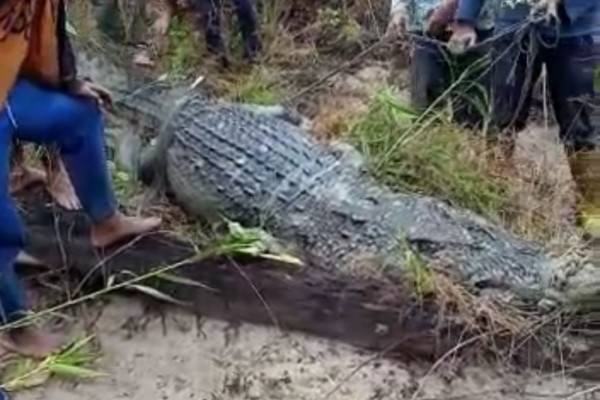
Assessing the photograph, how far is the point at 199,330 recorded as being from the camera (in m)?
3.86

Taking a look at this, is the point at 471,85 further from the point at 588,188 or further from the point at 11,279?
the point at 11,279

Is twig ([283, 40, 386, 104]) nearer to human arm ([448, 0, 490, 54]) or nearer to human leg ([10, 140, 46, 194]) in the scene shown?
human arm ([448, 0, 490, 54])

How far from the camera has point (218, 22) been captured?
5344 mm

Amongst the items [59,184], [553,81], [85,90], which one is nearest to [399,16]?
[553,81]

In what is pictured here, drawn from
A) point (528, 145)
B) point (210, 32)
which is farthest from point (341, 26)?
point (528, 145)

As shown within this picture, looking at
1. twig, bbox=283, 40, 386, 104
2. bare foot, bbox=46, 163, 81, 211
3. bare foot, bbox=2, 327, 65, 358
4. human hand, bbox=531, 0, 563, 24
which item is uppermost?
human hand, bbox=531, 0, 563, 24

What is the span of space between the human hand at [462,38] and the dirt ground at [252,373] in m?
1.17

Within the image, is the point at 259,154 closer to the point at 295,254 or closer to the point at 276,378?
the point at 295,254

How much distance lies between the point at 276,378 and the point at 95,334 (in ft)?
1.74

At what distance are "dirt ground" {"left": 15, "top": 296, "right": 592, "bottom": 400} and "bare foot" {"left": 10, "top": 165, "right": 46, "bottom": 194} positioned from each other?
0.52m

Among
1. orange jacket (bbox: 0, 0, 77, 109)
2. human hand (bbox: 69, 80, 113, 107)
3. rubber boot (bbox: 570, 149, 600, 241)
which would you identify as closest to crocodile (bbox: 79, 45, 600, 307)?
rubber boot (bbox: 570, 149, 600, 241)

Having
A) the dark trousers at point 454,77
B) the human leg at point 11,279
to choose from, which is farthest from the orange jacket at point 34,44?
the dark trousers at point 454,77

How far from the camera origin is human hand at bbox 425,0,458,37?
4.48 metres

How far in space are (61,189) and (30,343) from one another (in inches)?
23.7
